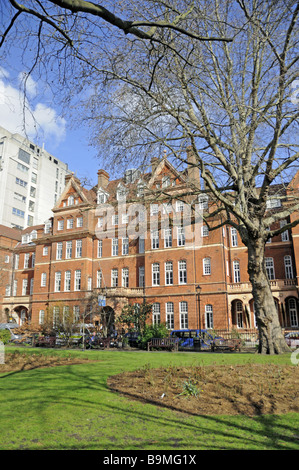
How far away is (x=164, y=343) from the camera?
22641 mm

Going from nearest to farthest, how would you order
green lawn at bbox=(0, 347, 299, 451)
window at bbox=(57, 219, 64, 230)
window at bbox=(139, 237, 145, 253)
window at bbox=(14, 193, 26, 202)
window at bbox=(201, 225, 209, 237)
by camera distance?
1. green lawn at bbox=(0, 347, 299, 451)
2. window at bbox=(201, 225, 209, 237)
3. window at bbox=(139, 237, 145, 253)
4. window at bbox=(57, 219, 64, 230)
5. window at bbox=(14, 193, 26, 202)

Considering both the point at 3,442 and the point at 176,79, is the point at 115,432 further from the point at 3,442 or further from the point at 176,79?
the point at 176,79

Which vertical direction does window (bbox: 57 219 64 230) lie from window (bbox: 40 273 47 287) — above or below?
above

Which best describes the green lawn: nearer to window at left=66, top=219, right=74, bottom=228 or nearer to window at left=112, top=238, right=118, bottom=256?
window at left=112, top=238, right=118, bottom=256

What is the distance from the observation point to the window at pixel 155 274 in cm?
3878

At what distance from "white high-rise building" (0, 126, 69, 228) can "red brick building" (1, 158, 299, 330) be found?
77.3 feet

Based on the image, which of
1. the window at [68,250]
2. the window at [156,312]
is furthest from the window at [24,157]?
the window at [156,312]

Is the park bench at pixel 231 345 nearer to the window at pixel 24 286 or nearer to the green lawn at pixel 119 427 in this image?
the green lawn at pixel 119 427

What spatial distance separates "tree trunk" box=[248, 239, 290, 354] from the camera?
14.6m

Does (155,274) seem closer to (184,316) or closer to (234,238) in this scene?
(184,316)

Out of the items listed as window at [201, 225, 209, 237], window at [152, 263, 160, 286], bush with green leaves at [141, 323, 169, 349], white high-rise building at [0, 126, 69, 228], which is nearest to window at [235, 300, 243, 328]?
window at [201, 225, 209, 237]

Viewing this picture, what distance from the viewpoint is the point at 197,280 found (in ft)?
120
